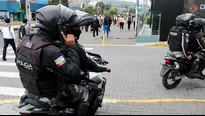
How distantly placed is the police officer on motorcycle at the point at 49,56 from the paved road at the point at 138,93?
188 centimetres

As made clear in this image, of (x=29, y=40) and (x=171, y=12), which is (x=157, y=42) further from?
(x=29, y=40)

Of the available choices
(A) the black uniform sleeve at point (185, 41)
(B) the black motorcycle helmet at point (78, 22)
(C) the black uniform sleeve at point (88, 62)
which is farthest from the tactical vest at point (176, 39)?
(B) the black motorcycle helmet at point (78, 22)

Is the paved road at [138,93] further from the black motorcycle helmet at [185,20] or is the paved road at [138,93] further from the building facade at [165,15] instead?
the building facade at [165,15]

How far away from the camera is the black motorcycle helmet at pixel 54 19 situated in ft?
7.43

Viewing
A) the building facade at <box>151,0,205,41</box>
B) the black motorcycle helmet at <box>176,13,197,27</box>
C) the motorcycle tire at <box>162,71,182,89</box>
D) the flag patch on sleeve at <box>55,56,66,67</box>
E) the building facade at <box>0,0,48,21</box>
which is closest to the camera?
the flag patch on sleeve at <box>55,56,66,67</box>

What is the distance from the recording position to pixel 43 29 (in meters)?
2.33

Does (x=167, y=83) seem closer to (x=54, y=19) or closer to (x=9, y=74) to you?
(x=54, y=19)

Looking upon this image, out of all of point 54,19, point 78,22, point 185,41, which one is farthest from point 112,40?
point 54,19

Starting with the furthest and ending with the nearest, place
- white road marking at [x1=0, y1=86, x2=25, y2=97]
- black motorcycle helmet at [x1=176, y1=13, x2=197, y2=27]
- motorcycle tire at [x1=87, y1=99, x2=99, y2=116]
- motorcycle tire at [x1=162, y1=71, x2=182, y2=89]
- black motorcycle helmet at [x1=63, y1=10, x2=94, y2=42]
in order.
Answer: white road marking at [x1=0, y1=86, x2=25, y2=97] < motorcycle tire at [x1=162, y1=71, x2=182, y2=89] < black motorcycle helmet at [x1=176, y1=13, x2=197, y2=27] < motorcycle tire at [x1=87, y1=99, x2=99, y2=116] < black motorcycle helmet at [x1=63, y1=10, x2=94, y2=42]

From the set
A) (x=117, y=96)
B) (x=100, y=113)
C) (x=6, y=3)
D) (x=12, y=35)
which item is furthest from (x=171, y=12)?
(x=6, y=3)

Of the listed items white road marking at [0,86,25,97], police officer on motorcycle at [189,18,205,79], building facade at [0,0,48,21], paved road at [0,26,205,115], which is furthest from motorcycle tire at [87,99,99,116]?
building facade at [0,0,48,21]

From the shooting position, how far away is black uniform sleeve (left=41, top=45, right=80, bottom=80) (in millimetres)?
2172

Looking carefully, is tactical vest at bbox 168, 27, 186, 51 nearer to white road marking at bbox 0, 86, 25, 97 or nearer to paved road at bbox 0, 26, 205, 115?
paved road at bbox 0, 26, 205, 115

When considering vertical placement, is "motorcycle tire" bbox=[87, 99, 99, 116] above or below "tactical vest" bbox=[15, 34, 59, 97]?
below
